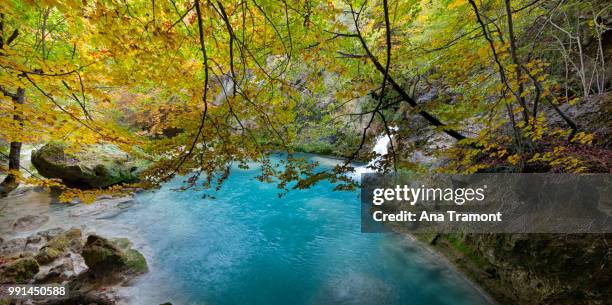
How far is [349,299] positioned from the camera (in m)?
5.37

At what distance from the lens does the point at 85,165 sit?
966cm

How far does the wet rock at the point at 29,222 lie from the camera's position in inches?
299

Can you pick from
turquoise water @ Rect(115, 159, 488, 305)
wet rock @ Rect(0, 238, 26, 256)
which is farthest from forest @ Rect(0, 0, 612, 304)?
wet rock @ Rect(0, 238, 26, 256)

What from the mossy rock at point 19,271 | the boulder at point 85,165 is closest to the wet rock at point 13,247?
the mossy rock at point 19,271

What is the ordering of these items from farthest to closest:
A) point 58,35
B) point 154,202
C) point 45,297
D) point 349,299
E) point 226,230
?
point 154,202 → point 226,230 → point 58,35 → point 349,299 → point 45,297

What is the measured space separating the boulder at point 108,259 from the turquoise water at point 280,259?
0.45 metres

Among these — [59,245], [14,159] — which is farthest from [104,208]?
[59,245]

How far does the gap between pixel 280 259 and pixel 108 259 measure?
12.1ft

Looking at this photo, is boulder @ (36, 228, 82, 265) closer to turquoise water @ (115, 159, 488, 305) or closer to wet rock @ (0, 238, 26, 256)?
wet rock @ (0, 238, 26, 256)

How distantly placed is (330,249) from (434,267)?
2.50 meters

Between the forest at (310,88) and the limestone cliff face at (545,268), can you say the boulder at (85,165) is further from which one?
the limestone cliff face at (545,268)

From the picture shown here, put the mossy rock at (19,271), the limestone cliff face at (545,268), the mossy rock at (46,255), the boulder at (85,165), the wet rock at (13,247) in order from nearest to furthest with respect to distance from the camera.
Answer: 1. the limestone cliff face at (545,268)
2. the mossy rock at (19,271)
3. the mossy rock at (46,255)
4. the wet rock at (13,247)
5. the boulder at (85,165)

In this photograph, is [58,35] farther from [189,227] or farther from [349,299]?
[349,299]

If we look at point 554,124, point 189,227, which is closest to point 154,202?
point 189,227
